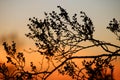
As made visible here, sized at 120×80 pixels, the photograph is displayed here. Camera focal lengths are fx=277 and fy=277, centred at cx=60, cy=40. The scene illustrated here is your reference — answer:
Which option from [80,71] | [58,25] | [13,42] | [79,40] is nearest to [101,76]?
Answer: [80,71]

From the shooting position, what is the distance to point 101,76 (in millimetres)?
11781

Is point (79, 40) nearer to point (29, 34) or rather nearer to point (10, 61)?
point (29, 34)

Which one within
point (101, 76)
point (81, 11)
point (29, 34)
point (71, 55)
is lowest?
point (101, 76)

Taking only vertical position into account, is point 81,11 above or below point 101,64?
above

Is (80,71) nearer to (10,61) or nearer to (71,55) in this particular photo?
(71,55)

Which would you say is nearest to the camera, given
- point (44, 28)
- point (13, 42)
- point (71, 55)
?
point (71, 55)

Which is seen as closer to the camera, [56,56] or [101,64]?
[101,64]

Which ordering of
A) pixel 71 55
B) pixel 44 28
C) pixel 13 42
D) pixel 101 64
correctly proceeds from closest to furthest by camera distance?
pixel 101 64 → pixel 71 55 → pixel 44 28 → pixel 13 42

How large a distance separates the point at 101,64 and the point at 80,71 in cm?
118

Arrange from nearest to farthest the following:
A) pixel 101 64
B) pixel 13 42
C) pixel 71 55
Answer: pixel 101 64
pixel 71 55
pixel 13 42

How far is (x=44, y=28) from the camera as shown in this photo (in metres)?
12.5

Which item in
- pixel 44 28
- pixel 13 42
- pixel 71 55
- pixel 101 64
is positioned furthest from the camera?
pixel 13 42

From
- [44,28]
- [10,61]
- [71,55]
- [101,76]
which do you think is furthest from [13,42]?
[101,76]

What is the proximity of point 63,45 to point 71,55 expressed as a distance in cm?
72
